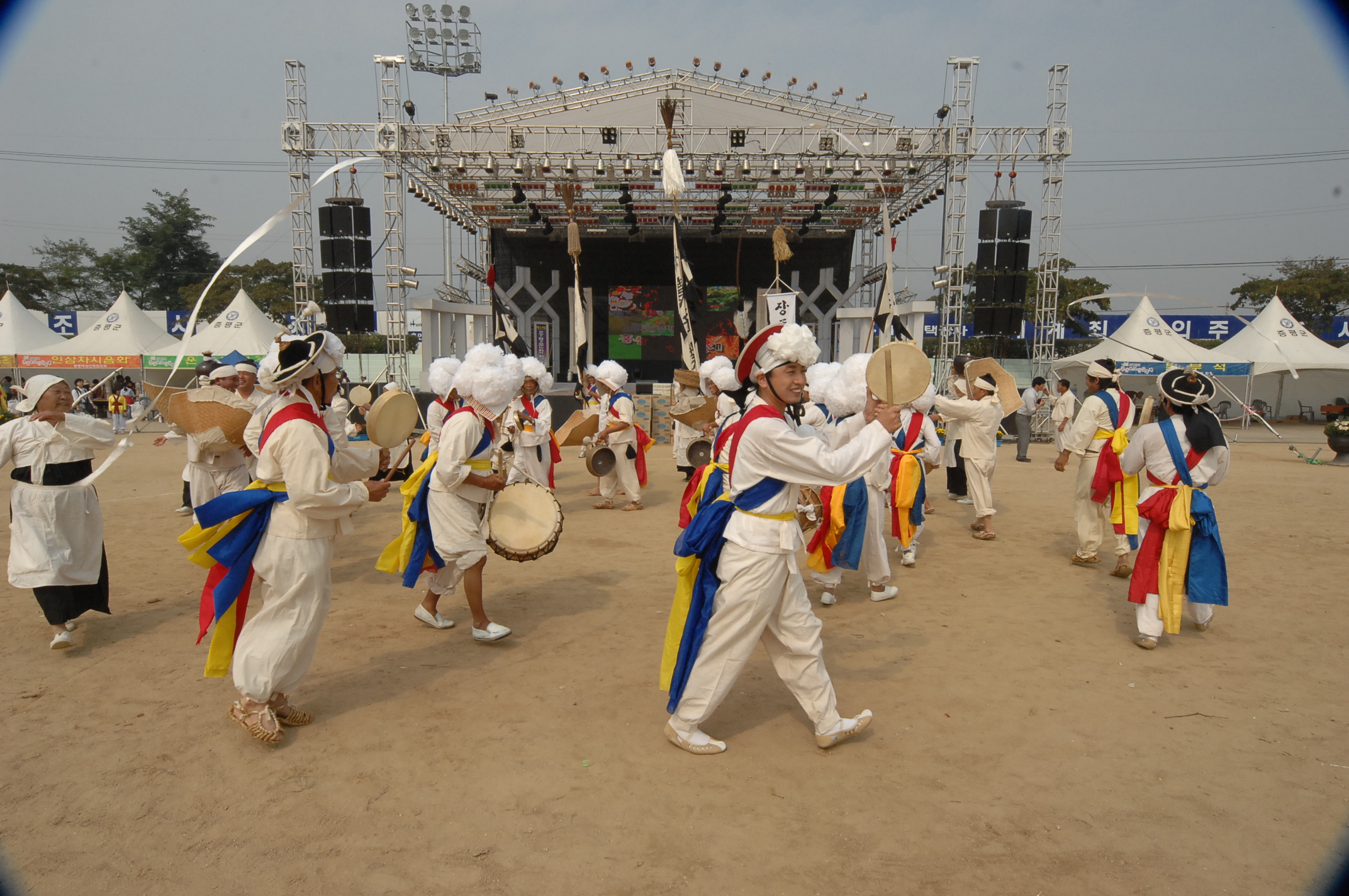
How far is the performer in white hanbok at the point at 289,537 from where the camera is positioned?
333 centimetres

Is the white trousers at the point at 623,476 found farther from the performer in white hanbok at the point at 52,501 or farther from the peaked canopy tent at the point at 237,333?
the peaked canopy tent at the point at 237,333

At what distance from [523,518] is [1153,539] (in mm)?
3855

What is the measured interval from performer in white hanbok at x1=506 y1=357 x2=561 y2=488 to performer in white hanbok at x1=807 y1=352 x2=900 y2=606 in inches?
100

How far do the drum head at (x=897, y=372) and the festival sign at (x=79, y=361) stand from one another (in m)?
21.7

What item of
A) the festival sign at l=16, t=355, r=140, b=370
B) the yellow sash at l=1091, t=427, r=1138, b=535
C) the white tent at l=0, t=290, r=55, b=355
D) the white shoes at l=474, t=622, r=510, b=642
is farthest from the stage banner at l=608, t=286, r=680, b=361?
the white shoes at l=474, t=622, r=510, b=642

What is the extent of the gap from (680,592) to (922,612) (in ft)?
9.02

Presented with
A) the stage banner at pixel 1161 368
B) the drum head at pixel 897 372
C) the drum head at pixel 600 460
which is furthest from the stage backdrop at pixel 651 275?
the drum head at pixel 897 372

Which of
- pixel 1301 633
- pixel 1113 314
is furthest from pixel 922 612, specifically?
pixel 1113 314

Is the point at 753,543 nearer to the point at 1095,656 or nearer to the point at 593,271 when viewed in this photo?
the point at 1095,656

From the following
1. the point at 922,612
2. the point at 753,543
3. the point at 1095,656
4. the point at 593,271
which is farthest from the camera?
the point at 593,271

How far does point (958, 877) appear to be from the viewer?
2574 millimetres

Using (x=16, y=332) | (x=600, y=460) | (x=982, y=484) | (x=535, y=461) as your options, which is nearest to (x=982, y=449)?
(x=982, y=484)

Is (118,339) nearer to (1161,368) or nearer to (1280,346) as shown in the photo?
(1161,368)

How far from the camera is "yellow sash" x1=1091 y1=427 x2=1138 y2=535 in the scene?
20.1ft
